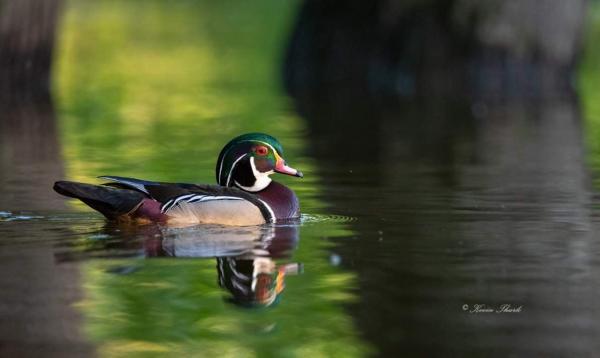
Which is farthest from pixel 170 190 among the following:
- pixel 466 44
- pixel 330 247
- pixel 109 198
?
pixel 466 44

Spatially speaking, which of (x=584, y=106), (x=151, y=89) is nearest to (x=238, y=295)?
(x=584, y=106)

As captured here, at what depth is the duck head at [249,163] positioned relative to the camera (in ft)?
34.3

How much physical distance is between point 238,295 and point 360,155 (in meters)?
7.12

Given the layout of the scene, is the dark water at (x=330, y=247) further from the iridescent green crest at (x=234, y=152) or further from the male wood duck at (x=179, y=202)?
the iridescent green crest at (x=234, y=152)

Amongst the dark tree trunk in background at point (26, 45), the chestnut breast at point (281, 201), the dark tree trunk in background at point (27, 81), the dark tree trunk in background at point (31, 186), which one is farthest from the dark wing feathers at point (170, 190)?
the dark tree trunk in background at point (26, 45)

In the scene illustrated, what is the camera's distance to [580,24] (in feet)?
73.0

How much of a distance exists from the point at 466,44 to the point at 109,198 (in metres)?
12.6

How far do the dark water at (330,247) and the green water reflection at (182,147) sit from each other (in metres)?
0.02

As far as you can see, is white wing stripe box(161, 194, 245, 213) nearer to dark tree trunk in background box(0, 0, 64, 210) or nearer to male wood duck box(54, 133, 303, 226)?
male wood duck box(54, 133, 303, 226)

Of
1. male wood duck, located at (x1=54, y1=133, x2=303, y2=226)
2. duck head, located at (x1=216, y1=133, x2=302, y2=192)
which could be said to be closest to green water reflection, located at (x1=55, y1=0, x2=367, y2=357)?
male wood duck, located at (x1=54, y1=133, x2=303, y2=226)

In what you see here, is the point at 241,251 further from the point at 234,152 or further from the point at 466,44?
the point at 466,44

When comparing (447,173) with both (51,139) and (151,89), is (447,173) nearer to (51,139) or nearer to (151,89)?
(51,139)

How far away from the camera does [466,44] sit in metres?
21.9

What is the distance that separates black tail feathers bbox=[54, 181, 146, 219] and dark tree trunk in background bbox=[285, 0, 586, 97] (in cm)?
1230
